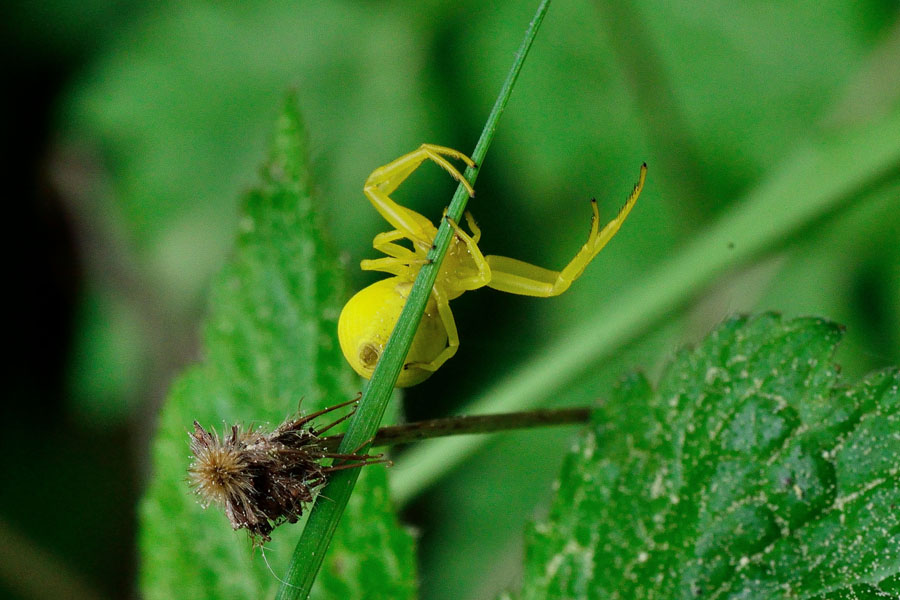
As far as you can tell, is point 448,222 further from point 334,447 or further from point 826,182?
point 826,182

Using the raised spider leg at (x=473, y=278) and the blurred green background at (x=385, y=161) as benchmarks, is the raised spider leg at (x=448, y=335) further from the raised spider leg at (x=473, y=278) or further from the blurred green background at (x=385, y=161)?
the blurred green background at (x=385, y=161)

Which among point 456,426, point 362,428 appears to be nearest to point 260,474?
point 362,428

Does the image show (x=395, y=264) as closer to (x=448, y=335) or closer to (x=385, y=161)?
(x=448, y=335)

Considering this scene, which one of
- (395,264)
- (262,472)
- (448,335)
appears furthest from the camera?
(395,264)

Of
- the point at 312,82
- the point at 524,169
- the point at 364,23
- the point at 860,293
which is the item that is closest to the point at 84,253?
the point at 312,82

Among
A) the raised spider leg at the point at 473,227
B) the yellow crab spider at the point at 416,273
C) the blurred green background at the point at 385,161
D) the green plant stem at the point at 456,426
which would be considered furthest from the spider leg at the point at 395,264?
the blurred green background at the point at 385,161

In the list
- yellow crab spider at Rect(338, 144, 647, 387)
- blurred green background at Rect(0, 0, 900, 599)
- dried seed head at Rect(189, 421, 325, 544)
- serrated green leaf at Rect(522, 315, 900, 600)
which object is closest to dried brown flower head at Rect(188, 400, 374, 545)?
dried seed head at Rect(189, 421, 325, 544)
